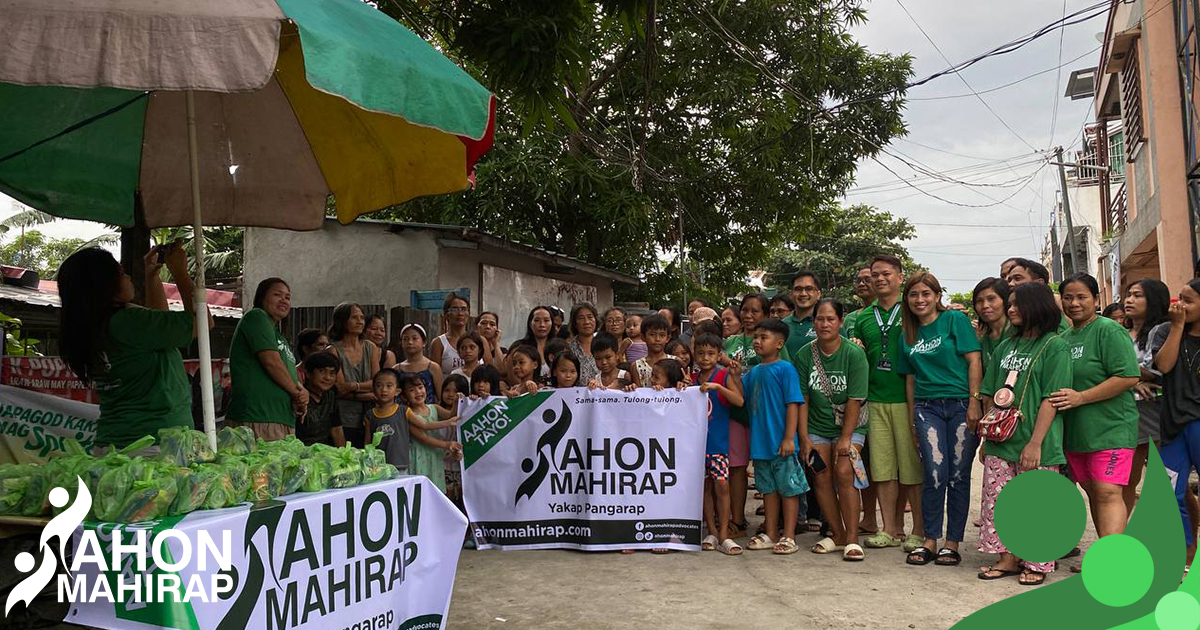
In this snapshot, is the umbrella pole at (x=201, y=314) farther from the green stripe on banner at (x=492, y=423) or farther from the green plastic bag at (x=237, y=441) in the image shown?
the green stripe on banner at (x=492, y=423)

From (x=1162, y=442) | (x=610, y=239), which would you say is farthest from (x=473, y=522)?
(x=610, y=239)

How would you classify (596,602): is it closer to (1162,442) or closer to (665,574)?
(665,574)

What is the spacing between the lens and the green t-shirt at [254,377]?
18.6 ft

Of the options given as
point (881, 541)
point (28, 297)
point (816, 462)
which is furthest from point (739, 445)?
point (28, 297)

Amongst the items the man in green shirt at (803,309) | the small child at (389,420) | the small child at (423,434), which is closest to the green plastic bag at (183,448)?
the small child at (389,420)

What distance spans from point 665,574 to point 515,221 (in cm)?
1263

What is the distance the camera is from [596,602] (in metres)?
5.35

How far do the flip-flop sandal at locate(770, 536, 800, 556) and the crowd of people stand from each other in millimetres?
16

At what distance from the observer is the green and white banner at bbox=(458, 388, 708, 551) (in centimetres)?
673

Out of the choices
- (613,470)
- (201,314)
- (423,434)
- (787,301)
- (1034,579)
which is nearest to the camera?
(201,314)

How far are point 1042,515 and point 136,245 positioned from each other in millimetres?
5654

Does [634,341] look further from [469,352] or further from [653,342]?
[469,352]

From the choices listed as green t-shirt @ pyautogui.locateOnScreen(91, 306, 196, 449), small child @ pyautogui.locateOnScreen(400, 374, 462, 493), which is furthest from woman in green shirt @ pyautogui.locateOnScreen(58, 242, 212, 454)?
small child @ pyautogui.locateOnScreen(400, 374, 462, 493)

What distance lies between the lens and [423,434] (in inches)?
280
